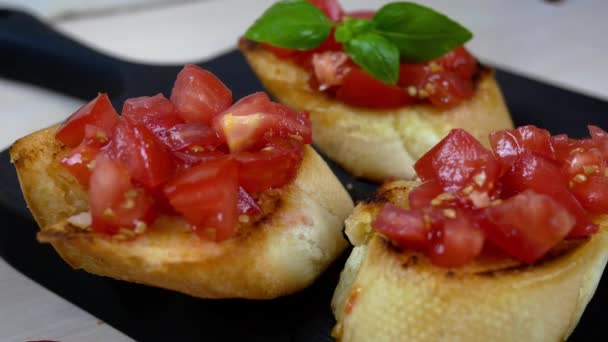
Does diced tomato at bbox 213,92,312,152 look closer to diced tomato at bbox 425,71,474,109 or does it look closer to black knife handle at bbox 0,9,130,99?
diced tomato at bbox 425,71,474,109

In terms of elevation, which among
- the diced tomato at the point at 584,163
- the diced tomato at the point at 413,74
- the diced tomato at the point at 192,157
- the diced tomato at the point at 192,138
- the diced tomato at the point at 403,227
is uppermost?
the diced tomato at the point at 192,138

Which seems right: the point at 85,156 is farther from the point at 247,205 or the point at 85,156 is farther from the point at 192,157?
the point at 247,205

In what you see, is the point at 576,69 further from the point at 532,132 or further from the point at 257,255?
the point at 257,255

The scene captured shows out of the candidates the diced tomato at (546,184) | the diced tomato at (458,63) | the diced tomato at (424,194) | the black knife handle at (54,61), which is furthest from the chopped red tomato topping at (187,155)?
the black knife handle at (54,61)

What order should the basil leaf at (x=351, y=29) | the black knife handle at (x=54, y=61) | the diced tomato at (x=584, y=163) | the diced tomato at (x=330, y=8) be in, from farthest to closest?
the black knife handle at (x=54, y=61) → the diced tomato at (x=330, y=8) → the basil leaf at (x=351, y=29) → the diced tomato at (x=584, y=163)

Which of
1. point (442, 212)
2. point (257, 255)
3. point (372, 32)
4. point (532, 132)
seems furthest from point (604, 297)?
point (372, 32)

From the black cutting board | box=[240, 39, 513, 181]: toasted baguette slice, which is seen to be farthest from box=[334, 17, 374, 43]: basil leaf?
the black cutting board

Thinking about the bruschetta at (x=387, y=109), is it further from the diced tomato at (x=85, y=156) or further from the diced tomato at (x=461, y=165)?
the diced tomato at (x=85, y=156)
